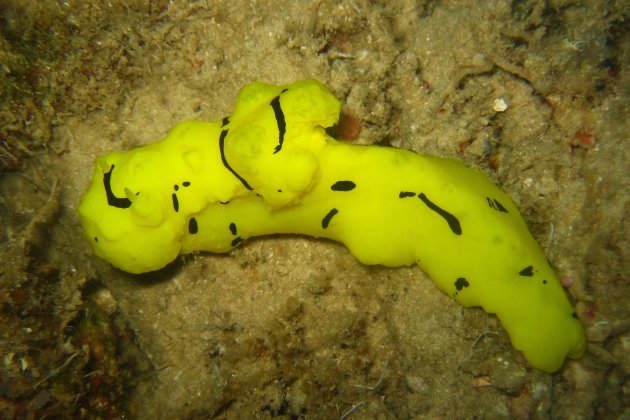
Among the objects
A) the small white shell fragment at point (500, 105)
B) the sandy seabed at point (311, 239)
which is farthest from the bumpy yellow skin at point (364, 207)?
the small white shell fragment at point (500, 105)

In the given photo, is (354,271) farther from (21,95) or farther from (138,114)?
(21,95)

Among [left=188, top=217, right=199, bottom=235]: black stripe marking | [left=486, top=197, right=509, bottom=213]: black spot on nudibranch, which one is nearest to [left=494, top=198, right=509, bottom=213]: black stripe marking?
[left=486, top=197, right=509, bottom=213]: black spot on nudibranch

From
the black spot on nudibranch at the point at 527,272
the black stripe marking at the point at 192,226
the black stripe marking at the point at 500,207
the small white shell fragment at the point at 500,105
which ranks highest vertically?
the small white shell fragment at the point at 500,105

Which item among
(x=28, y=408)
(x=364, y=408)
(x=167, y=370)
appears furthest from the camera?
(x=167, y=370)

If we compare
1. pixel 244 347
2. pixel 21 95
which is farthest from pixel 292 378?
pixel 21 95

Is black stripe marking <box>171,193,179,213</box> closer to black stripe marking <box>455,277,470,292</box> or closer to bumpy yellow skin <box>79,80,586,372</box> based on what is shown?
bumpy yellow skin <box>79,80,586,372</box>

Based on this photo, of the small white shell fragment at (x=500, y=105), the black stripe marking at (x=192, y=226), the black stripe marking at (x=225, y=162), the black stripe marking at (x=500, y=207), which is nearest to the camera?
the black stripe marking at (x=225, y=162)

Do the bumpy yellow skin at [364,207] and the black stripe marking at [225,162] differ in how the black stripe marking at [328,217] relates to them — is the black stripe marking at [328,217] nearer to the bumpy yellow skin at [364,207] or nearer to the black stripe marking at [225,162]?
the bumpy yellow skin at [364,207]
